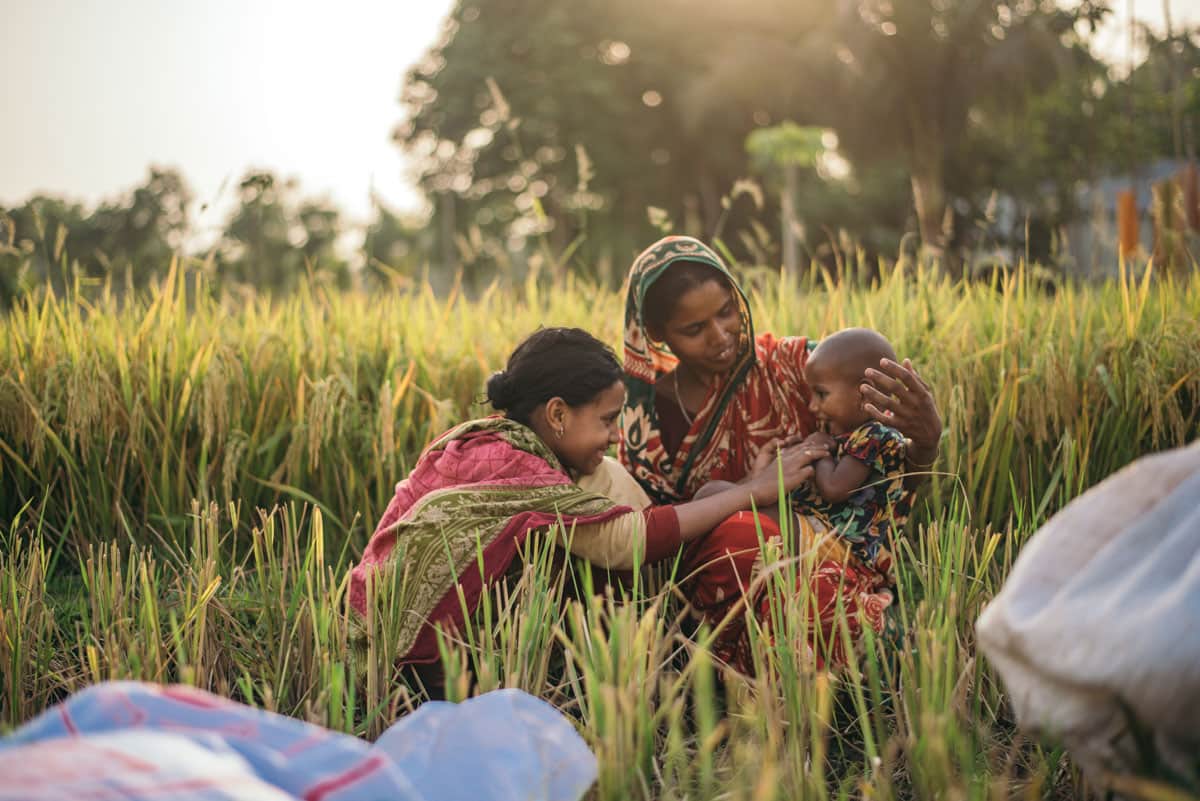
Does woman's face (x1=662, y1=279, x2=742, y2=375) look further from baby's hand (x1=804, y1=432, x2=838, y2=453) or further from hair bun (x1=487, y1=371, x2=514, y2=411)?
hair bun (x1=487, y1=371, x2=514, y2=411)

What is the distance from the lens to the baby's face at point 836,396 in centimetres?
231

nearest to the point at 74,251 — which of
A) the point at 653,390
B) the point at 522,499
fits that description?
the point at 653,390

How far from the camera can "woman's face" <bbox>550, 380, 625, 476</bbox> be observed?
2.29 m

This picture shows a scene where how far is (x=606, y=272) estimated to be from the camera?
15.4 feet

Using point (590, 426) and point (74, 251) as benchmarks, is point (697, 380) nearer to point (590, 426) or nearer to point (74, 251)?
point (590, 426)

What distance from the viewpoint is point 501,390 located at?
2369mm

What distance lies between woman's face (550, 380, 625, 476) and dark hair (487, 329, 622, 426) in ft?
0.06

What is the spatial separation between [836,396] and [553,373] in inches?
26.9

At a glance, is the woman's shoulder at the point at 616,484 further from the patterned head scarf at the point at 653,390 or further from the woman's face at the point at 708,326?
the woman's face at the point at 708,326

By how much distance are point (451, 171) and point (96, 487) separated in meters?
19.8

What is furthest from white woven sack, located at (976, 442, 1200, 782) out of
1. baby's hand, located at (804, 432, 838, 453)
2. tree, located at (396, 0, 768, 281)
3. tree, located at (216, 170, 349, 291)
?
tree, located at (396, 0, 768, 281)

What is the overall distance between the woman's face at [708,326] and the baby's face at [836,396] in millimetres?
296

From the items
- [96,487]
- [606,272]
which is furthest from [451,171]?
[96,487]

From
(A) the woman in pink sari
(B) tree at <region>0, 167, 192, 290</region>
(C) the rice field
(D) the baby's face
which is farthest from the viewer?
(B) tree at <region>0, 167, 192, 290</region>
